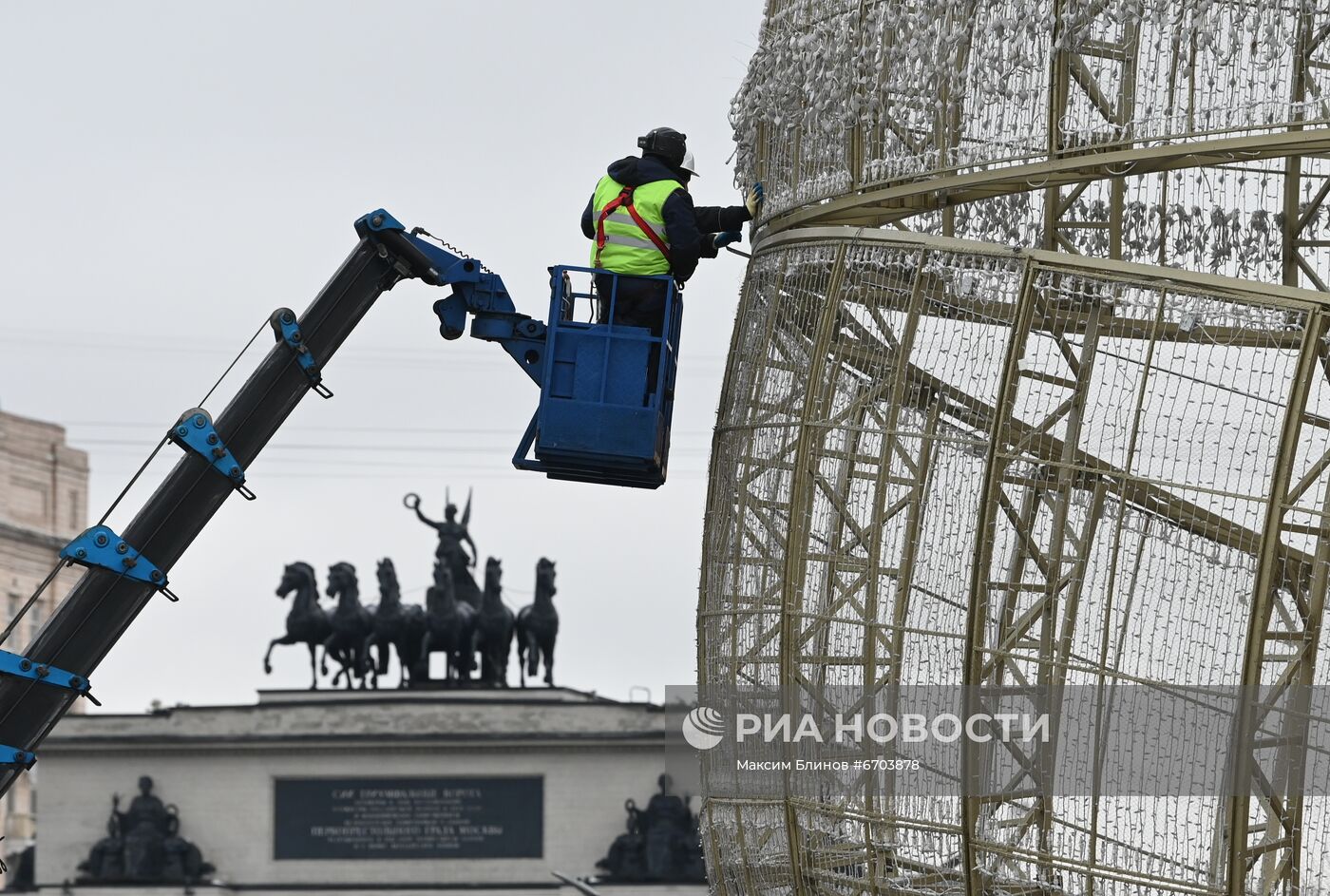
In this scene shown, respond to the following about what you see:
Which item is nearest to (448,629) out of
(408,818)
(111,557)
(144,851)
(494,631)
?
(494,631)

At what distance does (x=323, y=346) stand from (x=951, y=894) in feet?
15.5

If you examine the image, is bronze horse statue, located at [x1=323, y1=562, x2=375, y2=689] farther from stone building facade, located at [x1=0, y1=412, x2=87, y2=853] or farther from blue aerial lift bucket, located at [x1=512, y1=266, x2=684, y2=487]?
blue aerial lift bucket, located at [x1=512, y1=266, x2=684, y2=487]

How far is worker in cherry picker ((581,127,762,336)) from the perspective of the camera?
624 inches

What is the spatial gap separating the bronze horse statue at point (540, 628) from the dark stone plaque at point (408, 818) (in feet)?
8.88

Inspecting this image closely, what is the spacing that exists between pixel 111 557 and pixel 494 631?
42.7 m

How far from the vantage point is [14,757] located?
1554 cm

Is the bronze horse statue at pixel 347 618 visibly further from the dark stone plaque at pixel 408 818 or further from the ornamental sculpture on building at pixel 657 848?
the ornamental sculpture on building at pixel 657 848

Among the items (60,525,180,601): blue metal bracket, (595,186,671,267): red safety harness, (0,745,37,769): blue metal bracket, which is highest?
(595,186,671,267): red safety harness

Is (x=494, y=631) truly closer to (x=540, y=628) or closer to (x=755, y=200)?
(x=540, y=628)

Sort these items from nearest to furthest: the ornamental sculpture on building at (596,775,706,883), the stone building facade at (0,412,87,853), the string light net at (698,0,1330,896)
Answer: the string light net at (698,0,1330,896) → the ornamental sculpture on building at (596,775,706,883) → the stone building facade at (0,412,87,853)

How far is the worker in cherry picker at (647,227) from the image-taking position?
15859mm

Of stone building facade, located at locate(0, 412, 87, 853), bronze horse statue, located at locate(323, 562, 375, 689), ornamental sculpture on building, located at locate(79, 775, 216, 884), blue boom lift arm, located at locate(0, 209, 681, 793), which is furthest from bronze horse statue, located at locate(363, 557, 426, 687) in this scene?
blue boom lift arm, located at locate(0, 209, 681, 793)

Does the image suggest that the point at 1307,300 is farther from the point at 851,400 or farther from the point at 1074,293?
the point at 851,400

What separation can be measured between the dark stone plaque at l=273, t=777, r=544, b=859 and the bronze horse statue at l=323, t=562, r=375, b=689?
2636mm
